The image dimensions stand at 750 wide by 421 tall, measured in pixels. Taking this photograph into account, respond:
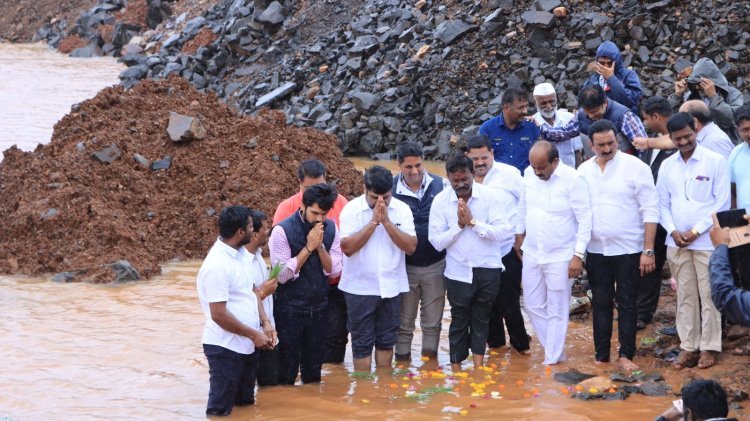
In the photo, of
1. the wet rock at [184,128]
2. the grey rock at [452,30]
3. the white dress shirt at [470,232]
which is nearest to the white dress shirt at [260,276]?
the white dress shirt at [470,232]

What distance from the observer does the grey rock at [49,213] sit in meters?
13.1

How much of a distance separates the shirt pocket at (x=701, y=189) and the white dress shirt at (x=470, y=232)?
145 centimetres

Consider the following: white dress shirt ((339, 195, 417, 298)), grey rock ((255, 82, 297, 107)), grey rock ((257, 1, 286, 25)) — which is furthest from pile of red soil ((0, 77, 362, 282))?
grey rock ((257, 1, 286, 25))

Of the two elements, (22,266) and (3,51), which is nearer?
(22,266)

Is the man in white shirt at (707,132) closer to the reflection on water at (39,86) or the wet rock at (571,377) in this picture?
the wet rock at (571,377)

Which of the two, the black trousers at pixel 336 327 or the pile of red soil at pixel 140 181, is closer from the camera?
the black trousers at pixel 336 327

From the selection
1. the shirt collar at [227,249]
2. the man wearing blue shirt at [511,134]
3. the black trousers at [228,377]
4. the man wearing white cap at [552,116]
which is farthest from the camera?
the man wearing white cap at [552,116]

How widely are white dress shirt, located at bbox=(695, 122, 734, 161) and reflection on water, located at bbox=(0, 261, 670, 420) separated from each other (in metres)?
2.04

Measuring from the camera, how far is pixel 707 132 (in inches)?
321

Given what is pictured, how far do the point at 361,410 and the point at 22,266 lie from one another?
7.02 m

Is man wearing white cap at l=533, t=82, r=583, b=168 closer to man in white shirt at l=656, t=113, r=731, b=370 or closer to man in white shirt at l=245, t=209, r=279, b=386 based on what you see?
man in white shirt at l=656, t=113, r=731, b=370

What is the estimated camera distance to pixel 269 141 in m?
14.8

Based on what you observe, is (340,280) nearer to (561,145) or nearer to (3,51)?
(561,145)

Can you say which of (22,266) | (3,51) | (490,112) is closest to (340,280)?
(22,266)
